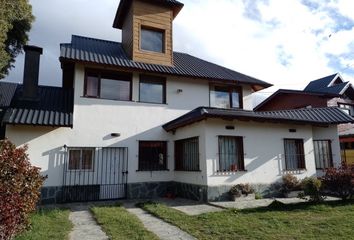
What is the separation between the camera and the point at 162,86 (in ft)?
49.1

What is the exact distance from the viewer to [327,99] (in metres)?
24.0

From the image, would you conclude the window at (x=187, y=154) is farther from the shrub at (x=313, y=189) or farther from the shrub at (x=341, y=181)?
the shrub at (x=341, y=181)

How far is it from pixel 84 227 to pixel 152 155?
22.4ft

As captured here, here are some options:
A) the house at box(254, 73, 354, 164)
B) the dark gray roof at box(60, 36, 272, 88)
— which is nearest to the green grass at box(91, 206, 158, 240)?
the dark gray roof at box(60, 36, 272, 88)

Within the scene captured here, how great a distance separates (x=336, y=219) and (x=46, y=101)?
12.0 meters

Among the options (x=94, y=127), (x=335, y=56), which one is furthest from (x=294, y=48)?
(x=94, y=127)

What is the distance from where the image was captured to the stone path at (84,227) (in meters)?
6.55

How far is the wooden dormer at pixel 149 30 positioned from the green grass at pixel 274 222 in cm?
845

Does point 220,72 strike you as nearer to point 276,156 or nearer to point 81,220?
point 276,156

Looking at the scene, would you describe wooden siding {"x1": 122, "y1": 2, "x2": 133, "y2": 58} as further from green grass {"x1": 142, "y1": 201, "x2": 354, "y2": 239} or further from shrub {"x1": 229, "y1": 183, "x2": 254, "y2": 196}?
green grass {"x1": 142, "y1": 201, "x2": 354, "y2": 239}

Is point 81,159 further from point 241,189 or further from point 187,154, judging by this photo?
point 241,189

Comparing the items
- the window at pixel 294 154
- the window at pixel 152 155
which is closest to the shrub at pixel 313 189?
the window at pixel 294 154

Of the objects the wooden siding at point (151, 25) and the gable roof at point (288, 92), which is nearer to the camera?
the wooden siding at point (151, 25)

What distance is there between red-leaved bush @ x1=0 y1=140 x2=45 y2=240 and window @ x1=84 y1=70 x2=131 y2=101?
25.0 feet
